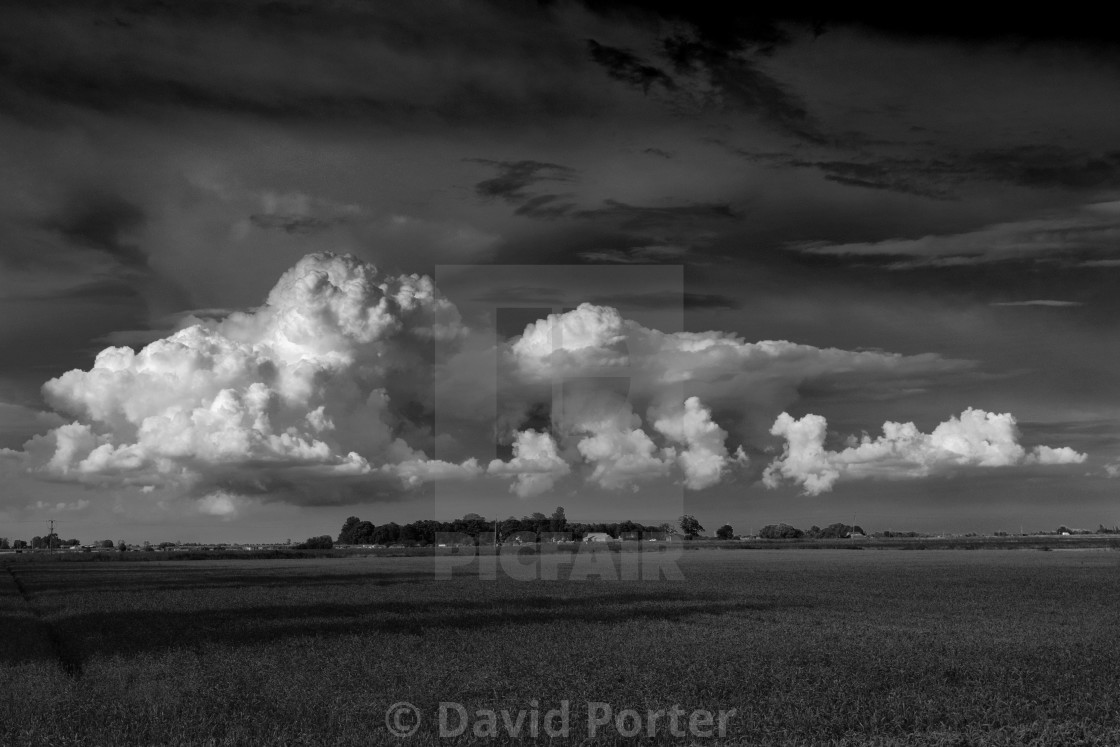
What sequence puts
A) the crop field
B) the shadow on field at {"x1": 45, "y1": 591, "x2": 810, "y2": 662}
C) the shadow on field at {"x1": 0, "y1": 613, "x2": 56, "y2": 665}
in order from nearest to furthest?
1. the crop field
2. the shadow on field at {"x1": 0, "y1": 613, "x2": 56, "y2": 665}
3. the shadow on field at {"x1": 45, "y1": 591, "x2": 810, "y2": 662}

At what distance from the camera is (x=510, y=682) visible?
2048 cm

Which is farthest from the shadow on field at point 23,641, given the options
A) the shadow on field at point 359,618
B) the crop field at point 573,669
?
the shadow on field at point 359,618

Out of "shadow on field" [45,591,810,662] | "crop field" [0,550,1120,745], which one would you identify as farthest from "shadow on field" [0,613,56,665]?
"shadow on field" [45,591,810,662]

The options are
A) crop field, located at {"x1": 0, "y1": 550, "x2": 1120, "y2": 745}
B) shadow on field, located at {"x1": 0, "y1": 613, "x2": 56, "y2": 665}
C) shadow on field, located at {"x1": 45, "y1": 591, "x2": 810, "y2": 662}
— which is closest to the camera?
crop field, located at {"x1": 0, "y1": 550, "x2": 1120, "y2": 745}

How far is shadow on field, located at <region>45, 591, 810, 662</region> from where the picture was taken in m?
30.8

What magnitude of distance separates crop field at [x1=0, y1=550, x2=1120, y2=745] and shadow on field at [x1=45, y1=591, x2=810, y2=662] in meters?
0.18

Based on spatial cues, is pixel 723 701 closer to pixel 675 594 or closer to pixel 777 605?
pixel 777 605

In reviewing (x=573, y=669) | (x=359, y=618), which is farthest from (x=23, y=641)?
(x=573, y=669)

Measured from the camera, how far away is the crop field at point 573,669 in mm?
16203

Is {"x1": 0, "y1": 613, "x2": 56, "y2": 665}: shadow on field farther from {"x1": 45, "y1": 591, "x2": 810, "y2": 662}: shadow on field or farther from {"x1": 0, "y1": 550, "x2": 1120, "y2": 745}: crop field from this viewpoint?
{"x1": 45, "y1": 591, "x2": 810, "y2": 662}: shadow on field

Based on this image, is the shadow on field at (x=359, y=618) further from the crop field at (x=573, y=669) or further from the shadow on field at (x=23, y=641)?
the shadow on field at (x=23, y=641)

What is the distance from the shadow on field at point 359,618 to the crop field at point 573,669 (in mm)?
176

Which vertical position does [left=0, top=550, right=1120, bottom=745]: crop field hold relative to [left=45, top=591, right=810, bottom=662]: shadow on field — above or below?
above

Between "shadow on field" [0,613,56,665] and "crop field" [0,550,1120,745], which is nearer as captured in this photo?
"crop field" [0,550,1120,745]
